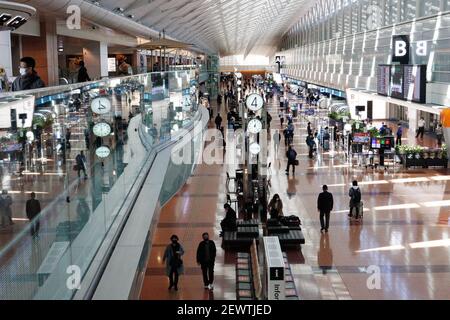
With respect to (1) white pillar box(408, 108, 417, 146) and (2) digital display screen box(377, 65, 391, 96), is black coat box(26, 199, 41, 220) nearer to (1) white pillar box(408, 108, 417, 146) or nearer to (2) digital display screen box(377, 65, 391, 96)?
(2) digital display screen box(377, 65, 391, 96)

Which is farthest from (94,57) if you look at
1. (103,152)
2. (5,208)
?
(5,208)

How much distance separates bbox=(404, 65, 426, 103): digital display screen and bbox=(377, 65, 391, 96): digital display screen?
9.76ft

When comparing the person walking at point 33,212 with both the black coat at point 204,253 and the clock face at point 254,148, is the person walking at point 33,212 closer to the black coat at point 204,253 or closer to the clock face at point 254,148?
the black coat at point 204,253

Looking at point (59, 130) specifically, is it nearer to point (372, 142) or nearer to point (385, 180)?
point (385, 180)

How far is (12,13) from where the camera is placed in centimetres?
987

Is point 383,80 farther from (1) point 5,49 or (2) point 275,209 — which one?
(1) point 5,49

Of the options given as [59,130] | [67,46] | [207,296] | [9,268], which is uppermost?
[67,46]

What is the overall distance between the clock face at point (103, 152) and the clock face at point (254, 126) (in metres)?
7.30

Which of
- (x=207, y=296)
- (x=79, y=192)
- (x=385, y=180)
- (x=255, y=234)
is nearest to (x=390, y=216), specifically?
(x=255, y=234)

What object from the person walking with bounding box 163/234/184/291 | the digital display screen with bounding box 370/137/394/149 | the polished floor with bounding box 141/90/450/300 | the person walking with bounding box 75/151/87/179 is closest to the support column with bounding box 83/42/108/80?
the polished floor with bounding box 141/90/450/300

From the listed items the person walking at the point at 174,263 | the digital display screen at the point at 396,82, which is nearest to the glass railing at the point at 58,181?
the person walking at the point at 174,263

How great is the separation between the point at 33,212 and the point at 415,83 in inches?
746
